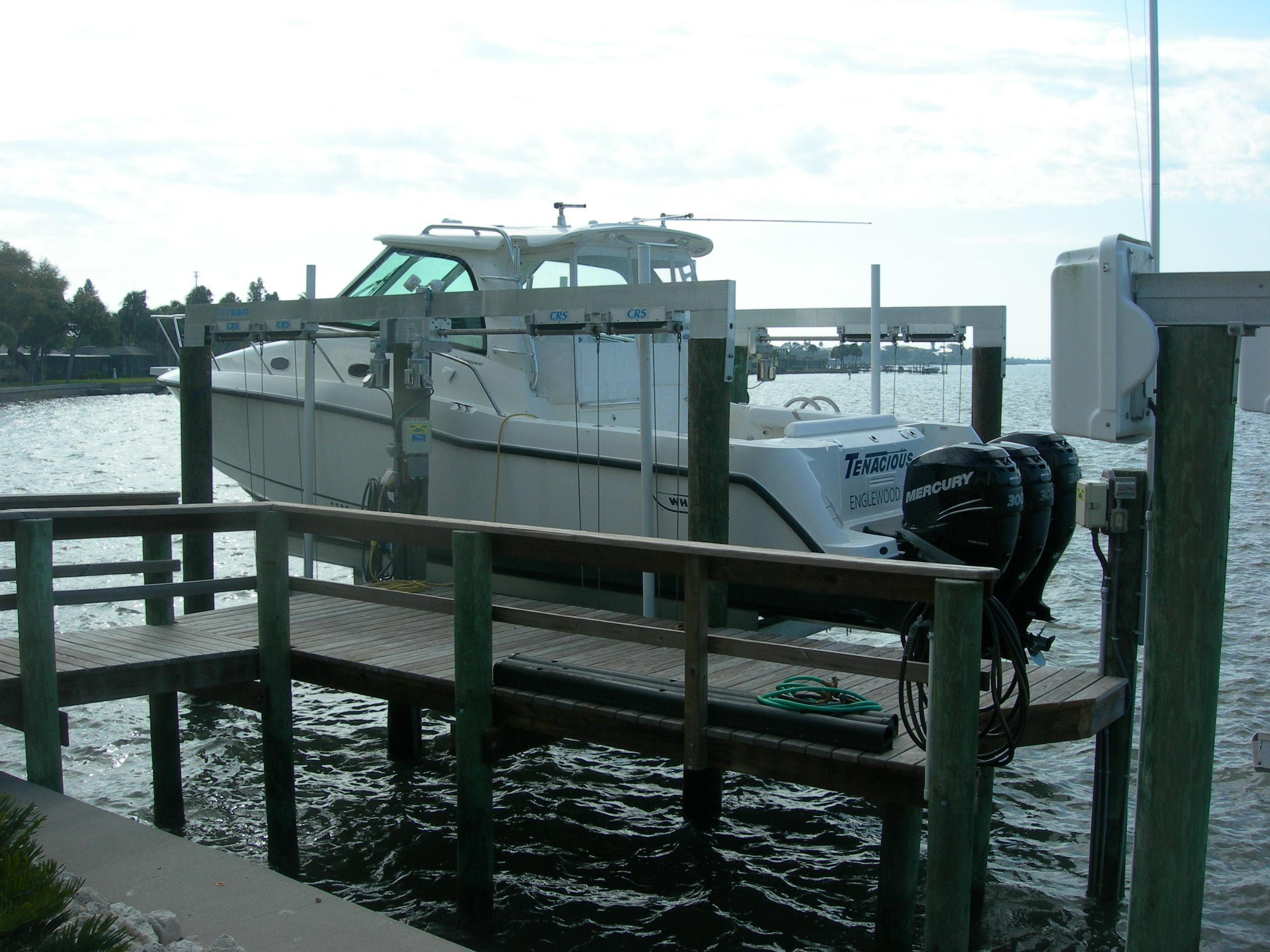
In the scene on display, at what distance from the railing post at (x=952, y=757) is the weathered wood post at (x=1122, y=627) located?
1.61 metres

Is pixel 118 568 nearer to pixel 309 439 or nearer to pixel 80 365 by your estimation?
pixel 309 439

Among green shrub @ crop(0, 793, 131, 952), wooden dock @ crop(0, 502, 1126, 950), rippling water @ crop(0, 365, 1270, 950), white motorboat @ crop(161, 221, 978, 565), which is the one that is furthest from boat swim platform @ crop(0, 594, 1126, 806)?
green shrub @ crop(0, 793, 131, 952)

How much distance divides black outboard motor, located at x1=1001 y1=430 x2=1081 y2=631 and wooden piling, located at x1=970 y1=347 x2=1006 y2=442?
14.6 feet

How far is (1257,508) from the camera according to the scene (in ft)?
77.3

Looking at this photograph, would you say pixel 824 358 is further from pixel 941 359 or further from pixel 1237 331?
pixel 1237 331

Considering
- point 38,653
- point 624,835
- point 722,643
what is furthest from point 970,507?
point 38,653

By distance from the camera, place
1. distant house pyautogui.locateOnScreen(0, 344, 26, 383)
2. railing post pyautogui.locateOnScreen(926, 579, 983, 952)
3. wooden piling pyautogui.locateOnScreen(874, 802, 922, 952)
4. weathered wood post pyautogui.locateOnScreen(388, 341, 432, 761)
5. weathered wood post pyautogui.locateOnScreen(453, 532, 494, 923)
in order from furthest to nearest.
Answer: distant house pyautogui.locateOnScreen(0, 344, 26, 383)
weathered wood post pyautogui.locateOnScreen(388, 341, 432, 761)
weathered wood post pyautogui.locateOnScreen(453, 532, 494, 923)
wooden piling pyautogui.locateOnScreen(874, 802, 922, 952)
railing post pyautogui.locateOnScreen(926, 579, 983, 952)

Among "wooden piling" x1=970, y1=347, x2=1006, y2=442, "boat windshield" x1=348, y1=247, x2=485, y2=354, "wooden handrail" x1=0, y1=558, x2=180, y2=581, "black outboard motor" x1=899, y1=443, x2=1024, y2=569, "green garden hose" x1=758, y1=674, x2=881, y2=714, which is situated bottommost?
"green garden hose" x1=758, y1=674, x2=881, y2=714

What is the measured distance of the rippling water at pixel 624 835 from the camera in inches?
224

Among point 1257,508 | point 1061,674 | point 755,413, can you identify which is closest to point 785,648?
point 1061,674

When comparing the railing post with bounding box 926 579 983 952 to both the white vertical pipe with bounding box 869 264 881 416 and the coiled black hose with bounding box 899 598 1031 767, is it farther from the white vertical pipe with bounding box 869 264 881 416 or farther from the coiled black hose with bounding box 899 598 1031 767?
Result: the white vertical pipe with bounding box 869 264 881 416

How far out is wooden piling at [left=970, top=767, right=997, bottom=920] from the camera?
5.18 meters

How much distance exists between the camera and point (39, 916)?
256 centimetres

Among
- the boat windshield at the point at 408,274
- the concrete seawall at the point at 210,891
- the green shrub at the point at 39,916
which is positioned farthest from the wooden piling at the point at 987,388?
the green shrub at the point at 39,916
